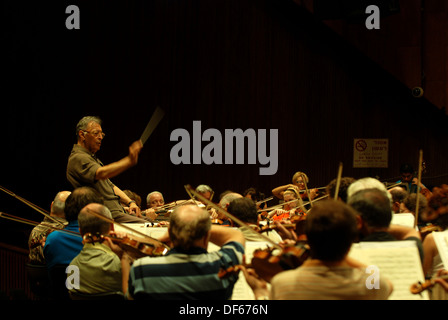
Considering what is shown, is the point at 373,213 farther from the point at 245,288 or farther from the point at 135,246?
the point at 135,246

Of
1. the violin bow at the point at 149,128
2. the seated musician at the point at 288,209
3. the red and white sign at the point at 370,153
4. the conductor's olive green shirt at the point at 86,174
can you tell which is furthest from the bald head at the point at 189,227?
the red and white sign at the point at 370,153

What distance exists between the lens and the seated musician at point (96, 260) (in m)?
2.73

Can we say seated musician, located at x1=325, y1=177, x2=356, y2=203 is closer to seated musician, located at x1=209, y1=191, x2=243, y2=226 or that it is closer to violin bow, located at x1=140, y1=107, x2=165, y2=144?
seated musician, located at x1=209, y1=191, x2=243, y2=226

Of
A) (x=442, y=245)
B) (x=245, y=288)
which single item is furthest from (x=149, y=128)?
(x=442, y=245)

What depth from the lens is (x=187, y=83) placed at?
8359 millimetres

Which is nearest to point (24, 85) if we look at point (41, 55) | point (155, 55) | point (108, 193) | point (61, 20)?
point (41, 55)

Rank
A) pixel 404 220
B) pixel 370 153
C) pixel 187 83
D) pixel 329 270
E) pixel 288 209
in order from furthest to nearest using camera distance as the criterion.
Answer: pixel 187 83
pixel 370 153
pixel 288 209
pixel 404 220
pixel 329 270

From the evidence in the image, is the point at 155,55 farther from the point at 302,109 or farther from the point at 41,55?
the point at 302,109

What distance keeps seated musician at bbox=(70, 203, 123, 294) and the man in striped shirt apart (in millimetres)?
667

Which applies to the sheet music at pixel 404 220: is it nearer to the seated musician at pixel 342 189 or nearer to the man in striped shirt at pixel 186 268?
the seated musician at pixel 342 189

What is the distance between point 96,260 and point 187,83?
232 inches

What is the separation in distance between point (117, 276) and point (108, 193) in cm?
119

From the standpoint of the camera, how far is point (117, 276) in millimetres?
2768

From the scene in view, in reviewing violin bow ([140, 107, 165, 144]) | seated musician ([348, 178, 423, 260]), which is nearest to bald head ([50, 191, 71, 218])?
violin bow ([140, 107, 165, 144])
